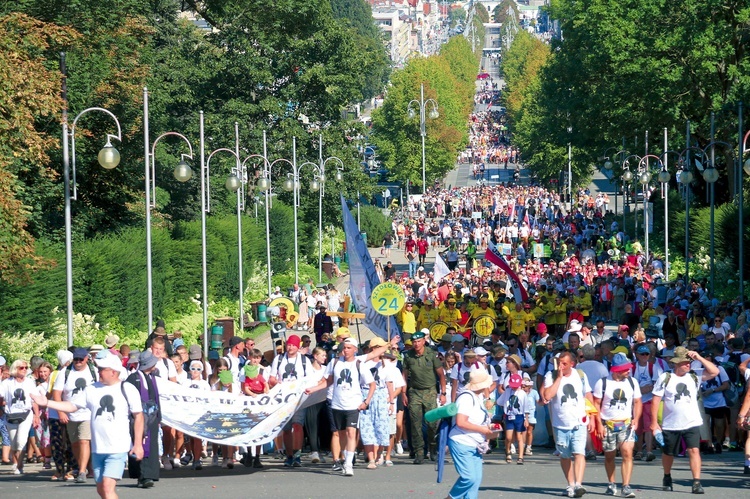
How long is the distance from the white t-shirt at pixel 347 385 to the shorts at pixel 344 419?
4 cm

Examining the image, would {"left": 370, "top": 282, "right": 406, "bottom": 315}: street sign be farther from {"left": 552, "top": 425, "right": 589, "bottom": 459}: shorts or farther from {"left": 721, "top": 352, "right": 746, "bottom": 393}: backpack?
{"left": 552, "top": 425, "right": 589, "bottom": 459}: shorts

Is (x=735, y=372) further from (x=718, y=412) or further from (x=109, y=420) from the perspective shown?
(x=109, y=420)

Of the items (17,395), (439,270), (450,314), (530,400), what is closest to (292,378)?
(530,400)

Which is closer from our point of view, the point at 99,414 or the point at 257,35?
the point at 99,414

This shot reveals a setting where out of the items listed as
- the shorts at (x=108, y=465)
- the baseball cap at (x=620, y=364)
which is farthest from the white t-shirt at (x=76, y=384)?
A: the baseball cap at (x=620, y=364)

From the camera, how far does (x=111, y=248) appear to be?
3603cm

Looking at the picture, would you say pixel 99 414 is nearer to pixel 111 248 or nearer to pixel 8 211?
pixel 8 211

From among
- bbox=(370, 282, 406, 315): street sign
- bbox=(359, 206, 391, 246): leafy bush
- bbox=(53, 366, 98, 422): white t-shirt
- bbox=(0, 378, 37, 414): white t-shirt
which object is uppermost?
bbox=(359, 206, 391, 246): leafy bush

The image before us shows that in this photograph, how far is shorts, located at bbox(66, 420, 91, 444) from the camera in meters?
17.1

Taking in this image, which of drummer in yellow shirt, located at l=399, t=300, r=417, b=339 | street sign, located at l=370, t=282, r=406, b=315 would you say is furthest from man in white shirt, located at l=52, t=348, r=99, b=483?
drummer in yellow shirt, located at l=399, t=300, r=417, b=339

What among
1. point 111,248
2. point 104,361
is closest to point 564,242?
point 111,248

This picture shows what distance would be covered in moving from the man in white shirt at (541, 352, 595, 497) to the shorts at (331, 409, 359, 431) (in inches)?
106

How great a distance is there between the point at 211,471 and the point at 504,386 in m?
3.98

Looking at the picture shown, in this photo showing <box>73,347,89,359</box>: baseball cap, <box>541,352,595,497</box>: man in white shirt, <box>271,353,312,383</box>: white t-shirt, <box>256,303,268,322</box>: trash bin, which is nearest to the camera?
<box>541,352,595,497</box>: man in white shirt
